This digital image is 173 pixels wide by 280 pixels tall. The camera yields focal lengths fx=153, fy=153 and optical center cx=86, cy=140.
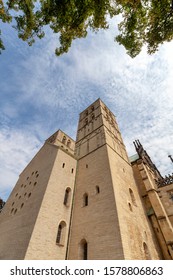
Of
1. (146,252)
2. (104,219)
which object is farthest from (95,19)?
(146,252)

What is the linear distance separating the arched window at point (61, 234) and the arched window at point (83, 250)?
144 cm

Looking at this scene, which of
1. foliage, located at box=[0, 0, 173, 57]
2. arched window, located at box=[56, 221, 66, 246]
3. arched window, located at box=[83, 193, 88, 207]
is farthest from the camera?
arched window, located at box=[83, 193, 88, 207]

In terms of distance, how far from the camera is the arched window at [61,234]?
11.8 meters

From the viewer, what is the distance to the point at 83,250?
11531mm

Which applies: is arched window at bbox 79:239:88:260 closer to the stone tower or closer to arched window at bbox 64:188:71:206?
the stone tower

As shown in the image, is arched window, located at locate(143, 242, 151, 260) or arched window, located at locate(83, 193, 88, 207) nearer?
arched window, located at locate(143, 242, 151, 260)

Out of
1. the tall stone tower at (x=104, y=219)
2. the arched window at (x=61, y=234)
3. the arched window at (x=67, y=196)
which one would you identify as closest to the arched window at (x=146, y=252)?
the tall stone tower at (x=104, y=219)

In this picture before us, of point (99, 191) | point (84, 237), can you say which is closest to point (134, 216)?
point (99, 191)

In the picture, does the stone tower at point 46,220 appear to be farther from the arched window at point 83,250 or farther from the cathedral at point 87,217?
the arched window at point 83,250

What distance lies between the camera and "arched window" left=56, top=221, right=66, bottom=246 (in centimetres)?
1179

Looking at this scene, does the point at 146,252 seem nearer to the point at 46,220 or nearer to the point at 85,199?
the point at 85,199

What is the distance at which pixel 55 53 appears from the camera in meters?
10.4

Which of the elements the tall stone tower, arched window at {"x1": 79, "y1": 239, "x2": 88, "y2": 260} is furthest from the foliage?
arched window at {"x1": 79, "y1": 239, "x2": 88, "y2": 260}
